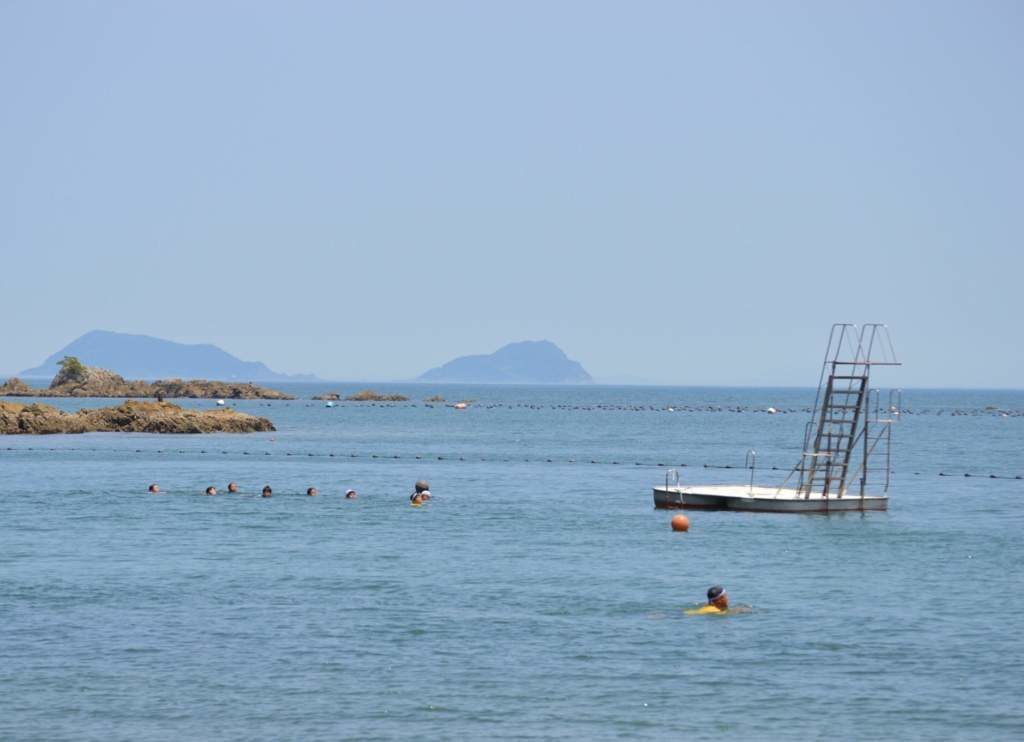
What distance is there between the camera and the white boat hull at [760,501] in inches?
2315

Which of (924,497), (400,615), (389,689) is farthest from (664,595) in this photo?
(924,497)

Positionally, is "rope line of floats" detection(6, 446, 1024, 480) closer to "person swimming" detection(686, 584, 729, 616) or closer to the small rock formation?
the small rock formation

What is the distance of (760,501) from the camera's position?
193 feet

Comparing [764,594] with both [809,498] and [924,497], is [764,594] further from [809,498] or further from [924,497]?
[924,497]

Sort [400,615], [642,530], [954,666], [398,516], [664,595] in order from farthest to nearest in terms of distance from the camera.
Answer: [398,516] → [642,530] → [664,595] → [400,615] → [954,666]

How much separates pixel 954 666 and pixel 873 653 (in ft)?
5.99

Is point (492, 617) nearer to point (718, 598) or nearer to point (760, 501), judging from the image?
point (718, 598)

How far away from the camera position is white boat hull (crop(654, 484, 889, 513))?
58.8 meters

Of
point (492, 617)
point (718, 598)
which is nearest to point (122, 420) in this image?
point (492, 617)

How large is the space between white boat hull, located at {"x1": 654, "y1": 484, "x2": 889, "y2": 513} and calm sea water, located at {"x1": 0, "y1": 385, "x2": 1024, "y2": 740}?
62cm

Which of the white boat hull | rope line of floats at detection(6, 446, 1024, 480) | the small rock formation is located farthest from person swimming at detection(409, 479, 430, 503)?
the small rock formation

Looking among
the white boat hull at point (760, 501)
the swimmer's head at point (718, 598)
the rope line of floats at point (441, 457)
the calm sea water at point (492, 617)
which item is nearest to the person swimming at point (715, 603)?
the swimmer's head at point (718, 598)

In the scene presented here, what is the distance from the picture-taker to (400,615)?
3462cm

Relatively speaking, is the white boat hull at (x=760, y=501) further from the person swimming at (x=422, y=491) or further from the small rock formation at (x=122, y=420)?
the small rock formation at (x=122, y=420)
